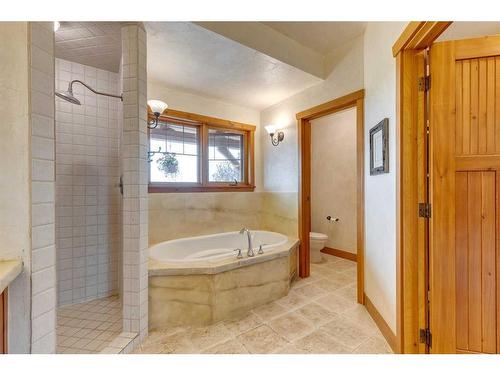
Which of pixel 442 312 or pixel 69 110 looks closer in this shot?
pixel 442 312

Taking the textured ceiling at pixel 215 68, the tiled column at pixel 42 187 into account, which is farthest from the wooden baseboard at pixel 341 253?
the tiled column at pixel 42 187

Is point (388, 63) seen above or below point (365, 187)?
above

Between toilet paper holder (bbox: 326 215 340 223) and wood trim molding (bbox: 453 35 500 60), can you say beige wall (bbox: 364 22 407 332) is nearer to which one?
wood trim molding (bbox: 453 35 500 60)

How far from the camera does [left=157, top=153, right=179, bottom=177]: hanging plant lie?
266 cm

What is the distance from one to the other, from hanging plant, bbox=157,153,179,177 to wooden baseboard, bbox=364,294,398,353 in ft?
8.12

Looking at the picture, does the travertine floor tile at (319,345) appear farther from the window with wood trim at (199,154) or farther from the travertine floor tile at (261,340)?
the window with wood trim at (199,154)

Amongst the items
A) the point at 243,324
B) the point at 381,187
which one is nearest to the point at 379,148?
the point at 381,187

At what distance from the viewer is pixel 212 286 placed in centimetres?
177

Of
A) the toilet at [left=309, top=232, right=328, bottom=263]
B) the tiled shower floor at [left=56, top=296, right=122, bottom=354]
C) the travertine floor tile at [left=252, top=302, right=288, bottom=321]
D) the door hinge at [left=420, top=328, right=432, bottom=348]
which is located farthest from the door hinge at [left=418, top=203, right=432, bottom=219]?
the tiled shower floor at [left=56, top=296, right=122, bottom=354]
